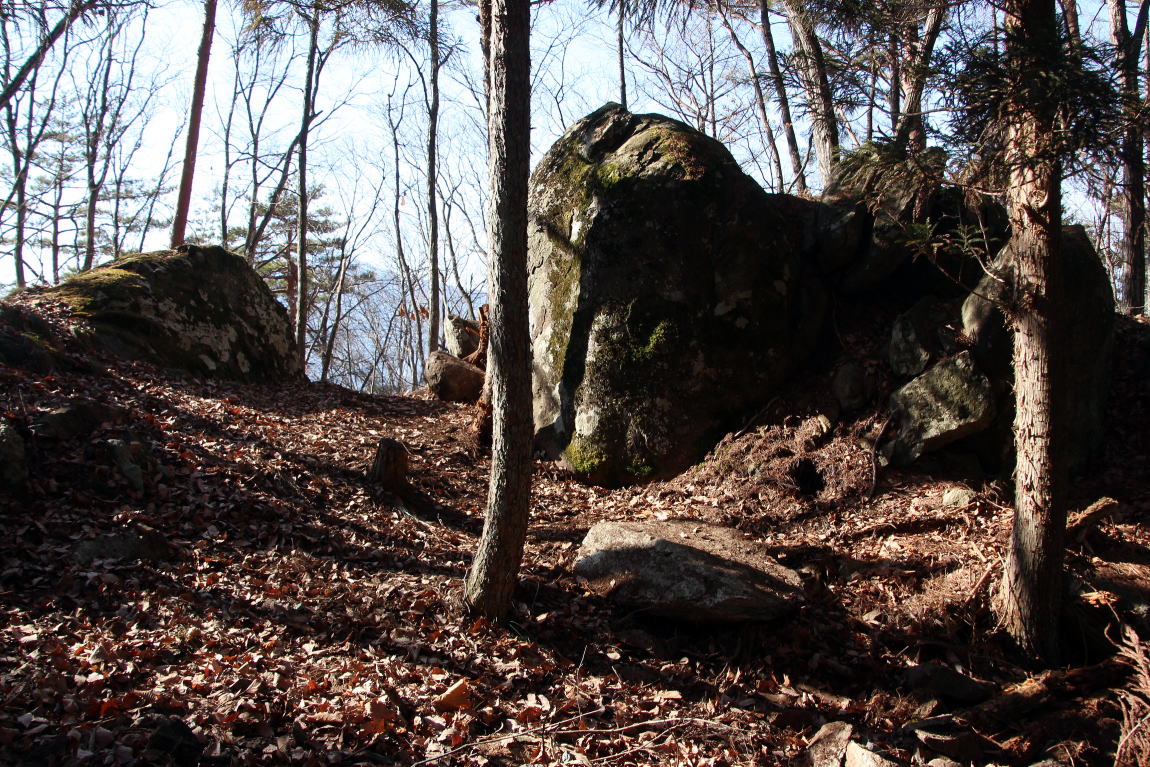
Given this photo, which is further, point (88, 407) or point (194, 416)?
point (194, 416)

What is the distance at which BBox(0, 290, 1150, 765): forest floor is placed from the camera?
3646 millimetres

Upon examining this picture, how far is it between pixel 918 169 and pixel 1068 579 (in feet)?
10.4

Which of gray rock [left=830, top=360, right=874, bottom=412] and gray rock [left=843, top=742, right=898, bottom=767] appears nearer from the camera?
gray rock [left=843, top=742, right=898, bottom=767]

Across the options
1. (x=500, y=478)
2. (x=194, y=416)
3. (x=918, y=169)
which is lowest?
(x=500, y=478)

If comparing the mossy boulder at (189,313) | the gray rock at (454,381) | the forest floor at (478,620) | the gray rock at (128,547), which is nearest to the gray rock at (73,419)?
the forest floor at (478,620)

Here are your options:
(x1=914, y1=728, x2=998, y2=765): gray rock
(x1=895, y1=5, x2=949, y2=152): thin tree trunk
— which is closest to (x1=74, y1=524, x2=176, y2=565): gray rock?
(x1=914, y1=728, x2=998, y2=765): gray rock

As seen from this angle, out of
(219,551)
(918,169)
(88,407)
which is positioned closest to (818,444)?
(918,169)

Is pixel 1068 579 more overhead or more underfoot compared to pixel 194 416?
more underfoot

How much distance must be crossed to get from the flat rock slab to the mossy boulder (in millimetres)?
6115

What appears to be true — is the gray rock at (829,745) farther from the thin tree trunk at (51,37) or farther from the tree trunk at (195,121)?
the tree trunk at (195,121)

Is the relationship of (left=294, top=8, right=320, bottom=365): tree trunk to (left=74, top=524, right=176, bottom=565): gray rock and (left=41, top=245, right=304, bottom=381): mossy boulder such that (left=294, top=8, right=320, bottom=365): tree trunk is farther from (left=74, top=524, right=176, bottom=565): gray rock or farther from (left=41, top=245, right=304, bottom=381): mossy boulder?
(left=74, top=524, right=176, bottom=565): gray rock

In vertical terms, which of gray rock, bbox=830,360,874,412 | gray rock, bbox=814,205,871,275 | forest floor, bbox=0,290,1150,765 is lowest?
forest floor, bbox=0,290,1150,765

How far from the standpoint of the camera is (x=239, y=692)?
3.69 metres

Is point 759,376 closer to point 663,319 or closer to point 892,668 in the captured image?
point 663,319
